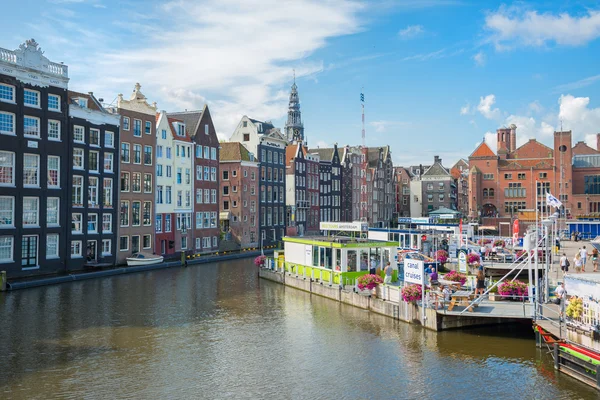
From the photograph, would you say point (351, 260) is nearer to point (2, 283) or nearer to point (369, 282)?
point (369, 282)

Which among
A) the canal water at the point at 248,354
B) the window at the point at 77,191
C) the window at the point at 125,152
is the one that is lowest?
the canal water at the point at 248,354

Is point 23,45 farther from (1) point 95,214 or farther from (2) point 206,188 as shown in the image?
(2) point 206,188

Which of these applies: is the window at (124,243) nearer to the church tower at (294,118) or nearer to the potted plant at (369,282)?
the potted plant at (369,282)

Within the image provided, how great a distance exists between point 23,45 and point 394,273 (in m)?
38.1

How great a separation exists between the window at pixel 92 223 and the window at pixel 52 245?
4770 mm

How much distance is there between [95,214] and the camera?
58.5 m

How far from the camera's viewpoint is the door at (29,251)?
4972 centimetres

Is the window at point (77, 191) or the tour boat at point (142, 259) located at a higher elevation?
the window at point (77, 191)

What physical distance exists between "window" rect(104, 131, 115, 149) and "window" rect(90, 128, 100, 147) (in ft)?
4.52

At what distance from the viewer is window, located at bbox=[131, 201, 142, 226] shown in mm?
64250

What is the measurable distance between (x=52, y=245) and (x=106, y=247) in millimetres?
7430

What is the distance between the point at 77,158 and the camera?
56312 millimetres

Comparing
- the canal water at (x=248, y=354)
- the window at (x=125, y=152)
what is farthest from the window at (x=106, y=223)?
the canal water at (x=248, y=354)

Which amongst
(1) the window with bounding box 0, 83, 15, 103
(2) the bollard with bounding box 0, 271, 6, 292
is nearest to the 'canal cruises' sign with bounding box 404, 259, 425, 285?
(2) the bollard with bounding box 0, 271, 6, 292
